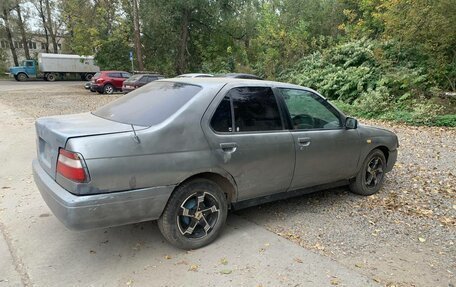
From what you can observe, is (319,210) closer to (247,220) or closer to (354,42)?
(247,220)

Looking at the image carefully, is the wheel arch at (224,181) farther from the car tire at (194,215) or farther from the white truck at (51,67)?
the white truck at (51,67)

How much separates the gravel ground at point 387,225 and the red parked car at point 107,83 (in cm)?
2119

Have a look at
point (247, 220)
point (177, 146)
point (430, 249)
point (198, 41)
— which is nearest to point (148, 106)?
point (177, 146)

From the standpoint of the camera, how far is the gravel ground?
3371 millimetres

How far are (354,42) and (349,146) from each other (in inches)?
551

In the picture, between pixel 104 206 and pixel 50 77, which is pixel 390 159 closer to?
pixel 104 206

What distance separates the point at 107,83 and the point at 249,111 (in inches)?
863

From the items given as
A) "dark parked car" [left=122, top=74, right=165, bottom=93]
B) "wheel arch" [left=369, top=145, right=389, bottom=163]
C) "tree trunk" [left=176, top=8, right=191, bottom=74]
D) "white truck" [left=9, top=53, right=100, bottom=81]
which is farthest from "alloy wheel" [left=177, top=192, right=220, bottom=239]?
"white truck" [left=9, top=53, right=100, bottom=81]

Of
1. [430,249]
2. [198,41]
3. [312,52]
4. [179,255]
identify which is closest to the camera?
[179,255]

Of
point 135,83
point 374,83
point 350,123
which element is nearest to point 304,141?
point 350,123

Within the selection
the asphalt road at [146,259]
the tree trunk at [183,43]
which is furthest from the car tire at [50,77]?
the asphalt road at [146,259]

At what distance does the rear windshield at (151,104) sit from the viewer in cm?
347

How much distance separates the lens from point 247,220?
4320mm

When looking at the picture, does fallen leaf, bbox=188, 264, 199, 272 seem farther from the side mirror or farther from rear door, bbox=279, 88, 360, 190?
the side mirror
